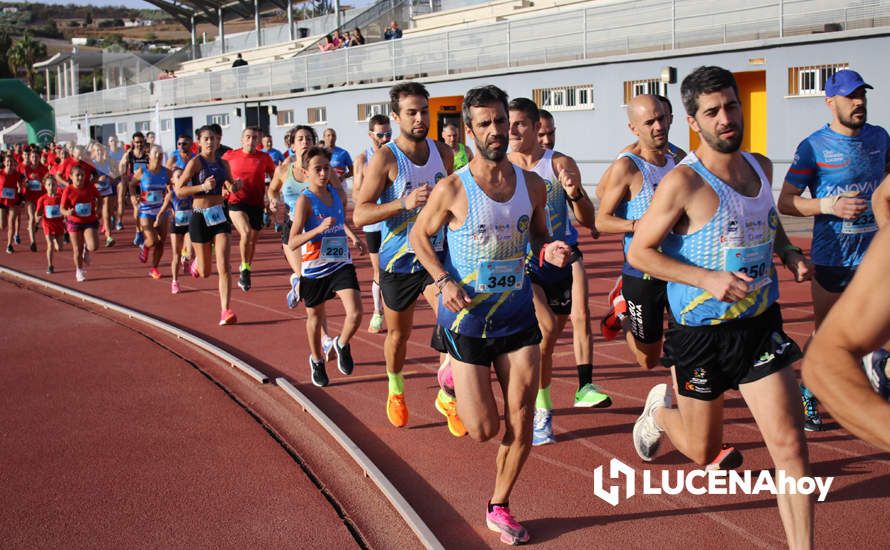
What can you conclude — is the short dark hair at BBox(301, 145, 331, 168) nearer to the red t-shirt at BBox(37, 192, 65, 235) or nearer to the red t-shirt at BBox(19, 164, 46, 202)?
the red t-shirt at BBox(37, 192, 65, 235)

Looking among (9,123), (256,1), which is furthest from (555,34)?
(9,123)

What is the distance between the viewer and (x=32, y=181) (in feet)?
73.6

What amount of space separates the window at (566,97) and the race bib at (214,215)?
15.5 m

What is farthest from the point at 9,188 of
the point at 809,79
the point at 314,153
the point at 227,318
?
the point at 809,79

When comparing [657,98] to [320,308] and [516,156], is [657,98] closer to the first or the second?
[516,156]

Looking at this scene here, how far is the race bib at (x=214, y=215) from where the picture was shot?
462 inches

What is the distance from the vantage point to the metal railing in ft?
66.9

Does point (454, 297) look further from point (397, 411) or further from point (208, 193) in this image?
point (208, 193)

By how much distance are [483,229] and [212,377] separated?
4.54 m

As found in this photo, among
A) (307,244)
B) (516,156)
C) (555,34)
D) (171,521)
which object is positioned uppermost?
(555,34)

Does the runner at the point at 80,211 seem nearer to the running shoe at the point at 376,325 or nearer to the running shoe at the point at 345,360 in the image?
the running shoe at the point at 376,325

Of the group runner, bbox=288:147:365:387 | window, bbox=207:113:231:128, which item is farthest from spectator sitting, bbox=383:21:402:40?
runner, bbox=288:147:365:387

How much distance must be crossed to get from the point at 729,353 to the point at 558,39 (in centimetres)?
2260

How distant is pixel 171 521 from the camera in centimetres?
511
